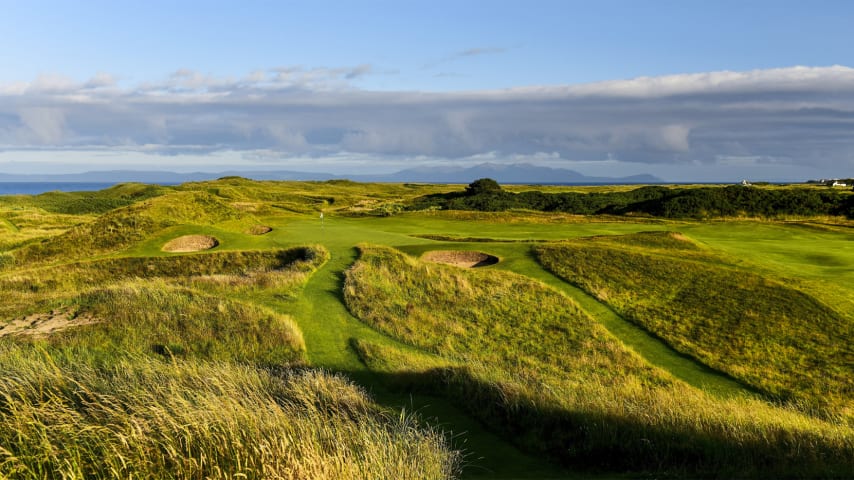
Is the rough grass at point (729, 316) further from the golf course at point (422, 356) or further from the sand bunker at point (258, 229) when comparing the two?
the sand bunker at point (258, 229)

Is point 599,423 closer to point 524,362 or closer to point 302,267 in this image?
point 524,362

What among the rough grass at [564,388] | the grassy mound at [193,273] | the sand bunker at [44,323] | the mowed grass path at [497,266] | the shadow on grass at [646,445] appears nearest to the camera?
the shadow on grass at [646,445]

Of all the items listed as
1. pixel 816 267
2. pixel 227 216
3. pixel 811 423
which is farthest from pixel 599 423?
pixel 227 216

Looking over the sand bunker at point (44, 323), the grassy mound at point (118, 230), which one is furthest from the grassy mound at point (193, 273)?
the grassy mound at point (118, 230)

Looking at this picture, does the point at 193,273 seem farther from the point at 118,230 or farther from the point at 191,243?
the point at 118,230

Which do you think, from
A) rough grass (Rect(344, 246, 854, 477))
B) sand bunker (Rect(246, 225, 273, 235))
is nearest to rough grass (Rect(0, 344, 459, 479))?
rough grass (Rect(344, 246, 854, 477))

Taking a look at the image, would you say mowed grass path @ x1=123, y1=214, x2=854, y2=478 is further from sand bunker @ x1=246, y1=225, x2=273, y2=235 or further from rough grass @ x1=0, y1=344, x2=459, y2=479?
sand bunker @ x1=246, y1=225, x2=273, y2=235

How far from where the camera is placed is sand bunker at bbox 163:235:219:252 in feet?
99.3

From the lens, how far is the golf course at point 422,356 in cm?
→ 658

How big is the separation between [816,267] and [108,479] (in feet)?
88.9

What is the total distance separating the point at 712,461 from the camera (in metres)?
7.25

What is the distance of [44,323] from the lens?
52.1 ft

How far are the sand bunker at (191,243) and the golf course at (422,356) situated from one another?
0.45 ft

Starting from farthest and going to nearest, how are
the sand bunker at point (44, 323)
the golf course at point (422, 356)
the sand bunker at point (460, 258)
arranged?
the sand bunker at point (460, 258) < the sand bunker at point (44, 323) < the golf course at point (422, 356)
